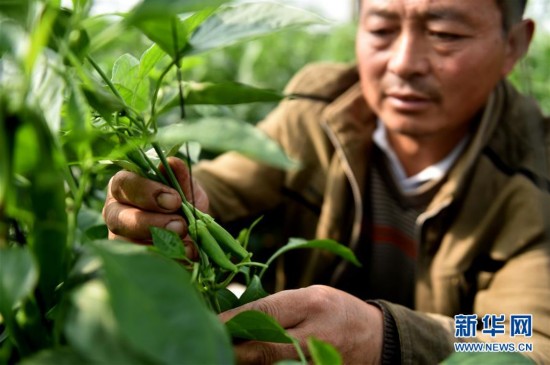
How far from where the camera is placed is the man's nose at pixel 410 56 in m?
1.15

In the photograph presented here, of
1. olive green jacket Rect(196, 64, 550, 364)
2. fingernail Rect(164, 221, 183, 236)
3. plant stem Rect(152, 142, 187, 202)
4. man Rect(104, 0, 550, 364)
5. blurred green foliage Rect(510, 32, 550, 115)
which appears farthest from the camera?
blurred green foliage Rect(510, 32, 550, 115)

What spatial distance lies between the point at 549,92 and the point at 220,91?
1416 mm

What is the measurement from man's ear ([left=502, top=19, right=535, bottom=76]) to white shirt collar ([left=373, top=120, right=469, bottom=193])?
17 cm

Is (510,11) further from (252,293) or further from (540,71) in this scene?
(252,293)

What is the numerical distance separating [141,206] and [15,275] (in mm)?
333

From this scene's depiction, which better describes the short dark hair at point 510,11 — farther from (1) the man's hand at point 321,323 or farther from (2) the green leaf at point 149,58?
(2) the green leaf at point 149,58

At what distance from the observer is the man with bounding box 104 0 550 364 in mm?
1128

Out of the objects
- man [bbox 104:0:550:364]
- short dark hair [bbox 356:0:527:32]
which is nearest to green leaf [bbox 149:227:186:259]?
man [bbox 104:0:550:364]

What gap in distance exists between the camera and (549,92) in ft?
5.72

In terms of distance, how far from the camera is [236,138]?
0.37 metres

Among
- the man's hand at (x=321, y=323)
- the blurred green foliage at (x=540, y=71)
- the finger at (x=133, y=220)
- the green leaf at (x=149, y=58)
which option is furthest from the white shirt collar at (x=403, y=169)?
the green leaf at (x=149, y=58)

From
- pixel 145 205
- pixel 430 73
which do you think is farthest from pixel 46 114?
pixel 430 73

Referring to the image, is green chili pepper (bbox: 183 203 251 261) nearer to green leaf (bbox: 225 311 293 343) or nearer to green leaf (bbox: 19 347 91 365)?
green leaf (bbox: 225 311 293 343)

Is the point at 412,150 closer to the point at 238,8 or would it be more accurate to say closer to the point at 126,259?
the point at 238,8
